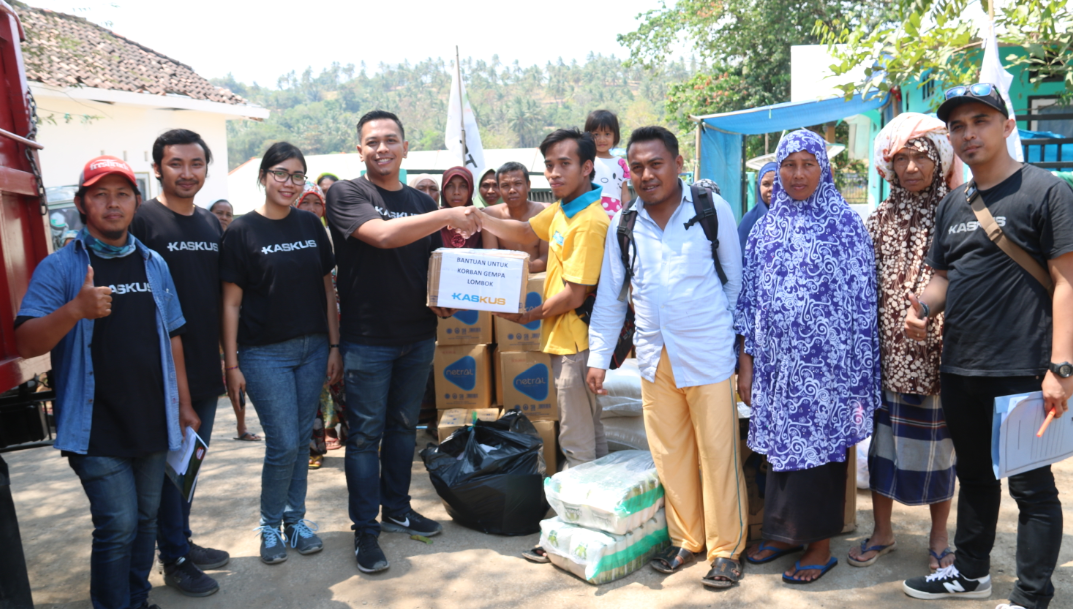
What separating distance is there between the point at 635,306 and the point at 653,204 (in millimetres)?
489

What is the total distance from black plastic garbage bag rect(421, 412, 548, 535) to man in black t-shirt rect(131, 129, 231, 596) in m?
1.22

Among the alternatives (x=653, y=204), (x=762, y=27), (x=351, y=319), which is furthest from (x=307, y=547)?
(x=762, y=27)

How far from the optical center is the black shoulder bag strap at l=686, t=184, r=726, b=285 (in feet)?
11.0

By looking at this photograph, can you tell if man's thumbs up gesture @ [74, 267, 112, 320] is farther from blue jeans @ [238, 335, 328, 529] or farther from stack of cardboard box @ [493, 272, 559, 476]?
stack of cardboard box @ [493, 272, 559, 476]

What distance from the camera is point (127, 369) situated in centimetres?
295

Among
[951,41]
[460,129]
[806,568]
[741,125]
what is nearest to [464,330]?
[806,568]

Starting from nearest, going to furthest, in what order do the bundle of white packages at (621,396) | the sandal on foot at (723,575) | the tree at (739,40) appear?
the sandal on foot at (723,575) → the bundle of white packages at (621,396) → the tree at (739,40)

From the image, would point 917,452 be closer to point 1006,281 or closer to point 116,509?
point 1006,281

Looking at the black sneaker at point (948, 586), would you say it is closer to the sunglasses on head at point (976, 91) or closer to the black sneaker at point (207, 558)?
the sunglasses on head at point (976, 91)

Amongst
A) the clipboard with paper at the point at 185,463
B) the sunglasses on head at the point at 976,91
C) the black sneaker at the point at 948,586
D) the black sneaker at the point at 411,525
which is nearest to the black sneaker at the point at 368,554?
the black sneaker at the point at 411,525

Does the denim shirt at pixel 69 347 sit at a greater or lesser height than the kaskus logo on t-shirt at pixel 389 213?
lesser

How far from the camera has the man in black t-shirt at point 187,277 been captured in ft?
11.2

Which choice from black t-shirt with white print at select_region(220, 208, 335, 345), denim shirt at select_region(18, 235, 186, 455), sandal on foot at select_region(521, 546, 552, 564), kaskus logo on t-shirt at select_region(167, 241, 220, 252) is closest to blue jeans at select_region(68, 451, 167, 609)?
denim shirt at select_region(18, 235, 186, 455)

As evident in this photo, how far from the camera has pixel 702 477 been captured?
3.51 meters
